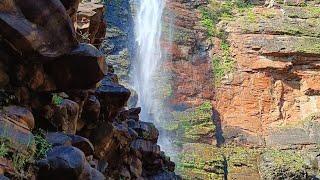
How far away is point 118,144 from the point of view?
10562mm

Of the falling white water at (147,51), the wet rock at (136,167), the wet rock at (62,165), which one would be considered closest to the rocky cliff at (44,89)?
the wet rock at (62,165)

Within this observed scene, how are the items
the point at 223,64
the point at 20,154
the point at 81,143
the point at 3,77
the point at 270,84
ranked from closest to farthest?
the point at 20,154
the point at 3,77
the point at 81,143
the point at 270,84
the point at 223,64

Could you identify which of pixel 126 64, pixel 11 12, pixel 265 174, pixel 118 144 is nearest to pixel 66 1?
pixel 11 12

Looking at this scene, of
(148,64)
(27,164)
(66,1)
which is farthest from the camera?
(148,64)

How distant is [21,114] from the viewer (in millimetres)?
6484

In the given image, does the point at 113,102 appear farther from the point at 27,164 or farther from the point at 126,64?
the point at 126,64

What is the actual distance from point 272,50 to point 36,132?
23096 millimetres

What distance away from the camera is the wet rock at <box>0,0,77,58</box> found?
6258mm

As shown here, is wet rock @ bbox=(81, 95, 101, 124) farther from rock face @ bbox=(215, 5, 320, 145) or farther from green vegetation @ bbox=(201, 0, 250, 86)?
green vegetation @ bbox=(201, 0, 250, 86)

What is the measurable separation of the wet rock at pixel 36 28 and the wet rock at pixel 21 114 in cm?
75

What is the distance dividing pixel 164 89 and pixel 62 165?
73.0 ft

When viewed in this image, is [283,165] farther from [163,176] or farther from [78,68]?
[78,68]

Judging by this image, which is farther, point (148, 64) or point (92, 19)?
point (148, 64)

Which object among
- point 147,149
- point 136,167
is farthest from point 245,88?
point 136,167
